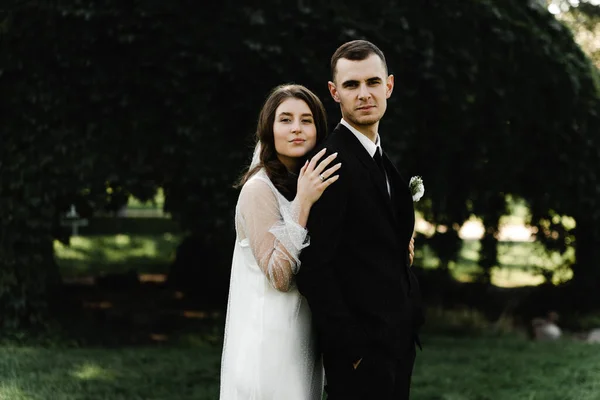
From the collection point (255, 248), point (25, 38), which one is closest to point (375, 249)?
point (255, 248)

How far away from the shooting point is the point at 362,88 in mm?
2695

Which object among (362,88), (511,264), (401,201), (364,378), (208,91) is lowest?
(511,264)

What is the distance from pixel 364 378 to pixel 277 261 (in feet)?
1.69

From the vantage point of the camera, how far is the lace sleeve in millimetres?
2586

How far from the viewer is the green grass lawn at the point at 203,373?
16.6 feet

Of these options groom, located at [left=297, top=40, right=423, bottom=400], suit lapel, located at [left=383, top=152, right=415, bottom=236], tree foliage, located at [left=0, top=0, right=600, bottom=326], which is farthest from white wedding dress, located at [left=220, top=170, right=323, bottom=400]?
tree foliage, located at [left=0, top=0, right=600, bottom=326]

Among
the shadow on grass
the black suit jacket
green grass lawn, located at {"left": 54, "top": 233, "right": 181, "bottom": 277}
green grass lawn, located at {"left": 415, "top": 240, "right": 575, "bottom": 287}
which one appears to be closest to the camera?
the black suit jacket

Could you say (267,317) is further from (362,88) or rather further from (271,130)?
(362,88)

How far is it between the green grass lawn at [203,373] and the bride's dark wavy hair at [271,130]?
2.65 meters

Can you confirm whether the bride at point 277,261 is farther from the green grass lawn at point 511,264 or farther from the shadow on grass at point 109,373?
the green grass lawn at point 511,264

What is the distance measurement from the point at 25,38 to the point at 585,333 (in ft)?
20.3

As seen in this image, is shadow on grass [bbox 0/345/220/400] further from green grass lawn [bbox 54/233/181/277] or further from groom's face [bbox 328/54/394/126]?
green grass lawn [bbox 54/233/181/277]

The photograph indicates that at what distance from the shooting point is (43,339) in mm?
6473

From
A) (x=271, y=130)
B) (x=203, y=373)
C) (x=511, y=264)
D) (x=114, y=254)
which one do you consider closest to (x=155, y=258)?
(x=114, y=254)
